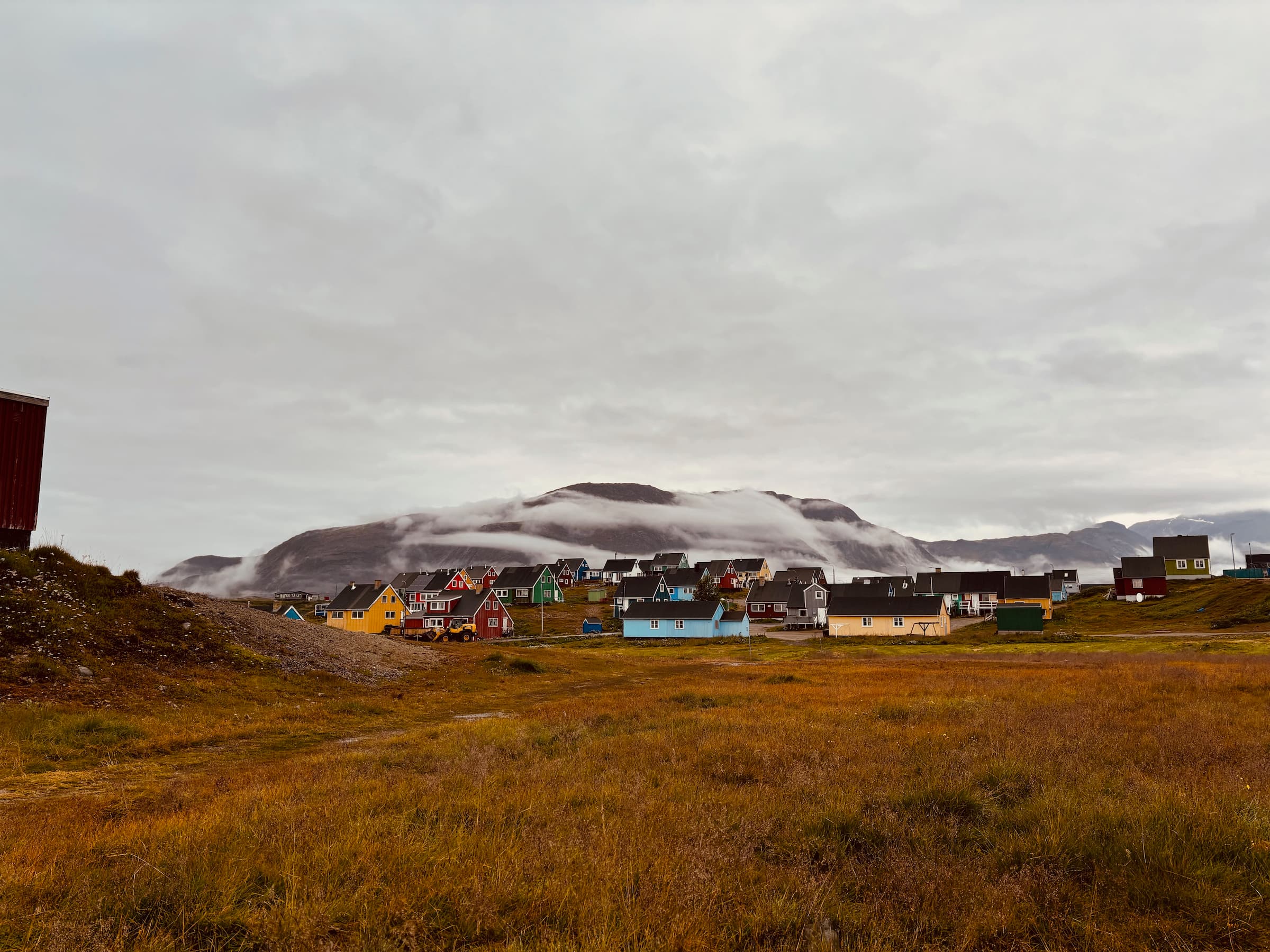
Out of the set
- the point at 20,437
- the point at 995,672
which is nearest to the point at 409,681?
the point at 20,437

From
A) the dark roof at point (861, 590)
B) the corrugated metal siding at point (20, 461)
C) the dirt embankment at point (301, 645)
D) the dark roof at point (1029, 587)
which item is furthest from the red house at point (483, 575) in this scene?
the corrugated metal siding at point (20, 461)

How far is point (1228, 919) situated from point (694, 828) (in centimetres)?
534

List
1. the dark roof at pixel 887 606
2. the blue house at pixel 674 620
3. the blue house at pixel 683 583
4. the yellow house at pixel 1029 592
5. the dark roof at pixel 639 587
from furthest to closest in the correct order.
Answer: the blue house at pixel 683 583 < the dark roof at pixel 639 587 < the yellow house at pixel 1029 592 < the blue house at pixel 674 620 < the dark roof at pixel 887 606

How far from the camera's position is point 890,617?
297 ft

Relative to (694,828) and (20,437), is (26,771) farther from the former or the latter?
(20,437)

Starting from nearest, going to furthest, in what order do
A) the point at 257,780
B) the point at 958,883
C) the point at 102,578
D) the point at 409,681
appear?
1. the point at 958,883
2. the point at 257,780
3. the point at 102,578
4. the point at 409,681

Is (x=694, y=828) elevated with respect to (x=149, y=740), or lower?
elevated

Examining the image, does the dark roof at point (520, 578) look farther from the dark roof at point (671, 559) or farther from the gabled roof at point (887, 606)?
the gabled roof at point (887, 606)

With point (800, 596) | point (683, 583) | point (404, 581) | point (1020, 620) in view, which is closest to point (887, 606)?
point (1020, 620)

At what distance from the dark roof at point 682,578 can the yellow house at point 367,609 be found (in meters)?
50.6

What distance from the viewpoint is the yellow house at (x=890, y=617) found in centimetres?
8800

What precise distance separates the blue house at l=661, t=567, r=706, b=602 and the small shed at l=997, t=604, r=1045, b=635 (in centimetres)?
5596

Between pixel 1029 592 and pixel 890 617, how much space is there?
39.9m

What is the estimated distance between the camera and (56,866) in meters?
7.15
